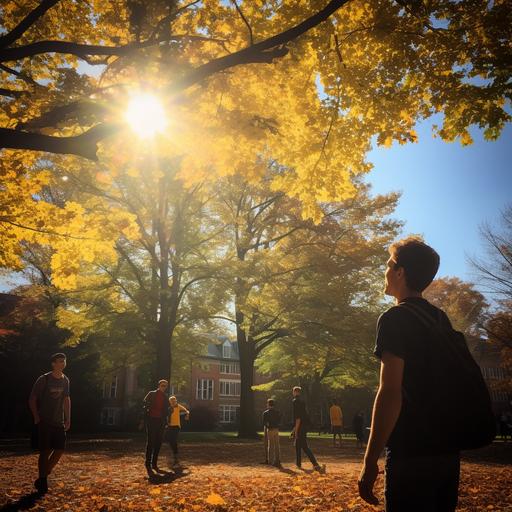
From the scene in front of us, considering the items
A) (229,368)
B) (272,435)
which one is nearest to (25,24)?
(272,435)

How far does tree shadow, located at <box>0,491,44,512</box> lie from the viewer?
4859mm

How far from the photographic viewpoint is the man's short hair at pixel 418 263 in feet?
7.18

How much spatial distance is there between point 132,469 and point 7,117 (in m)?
7.66

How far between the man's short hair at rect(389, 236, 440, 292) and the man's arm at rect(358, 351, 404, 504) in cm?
49

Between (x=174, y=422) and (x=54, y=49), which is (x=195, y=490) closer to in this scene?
(x=174, y=422)

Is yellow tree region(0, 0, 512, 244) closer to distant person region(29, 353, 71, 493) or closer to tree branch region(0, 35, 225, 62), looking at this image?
tree branch region(0, 35, 225, 62)

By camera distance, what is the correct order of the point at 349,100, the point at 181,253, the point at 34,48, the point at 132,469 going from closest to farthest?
1. the point at 34,48
2. the point at 349,100
3. the point at 132,469
4. the point at 181,253

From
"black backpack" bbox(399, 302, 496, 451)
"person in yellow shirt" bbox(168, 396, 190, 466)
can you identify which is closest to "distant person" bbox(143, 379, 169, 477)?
"person in yellow shirt" bbox(168, 396, 190, 466)

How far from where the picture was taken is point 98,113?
17.3 feet

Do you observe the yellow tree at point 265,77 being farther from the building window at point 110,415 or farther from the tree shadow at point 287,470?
the building window at point 110,415

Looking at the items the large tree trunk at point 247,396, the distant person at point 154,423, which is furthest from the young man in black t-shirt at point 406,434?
the large tree trunk at point 247,396

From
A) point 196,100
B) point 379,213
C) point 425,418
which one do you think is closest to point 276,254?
point 379,213

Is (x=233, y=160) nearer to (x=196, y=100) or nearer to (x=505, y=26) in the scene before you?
(x=196, y=100)

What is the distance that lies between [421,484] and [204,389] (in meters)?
55.4
